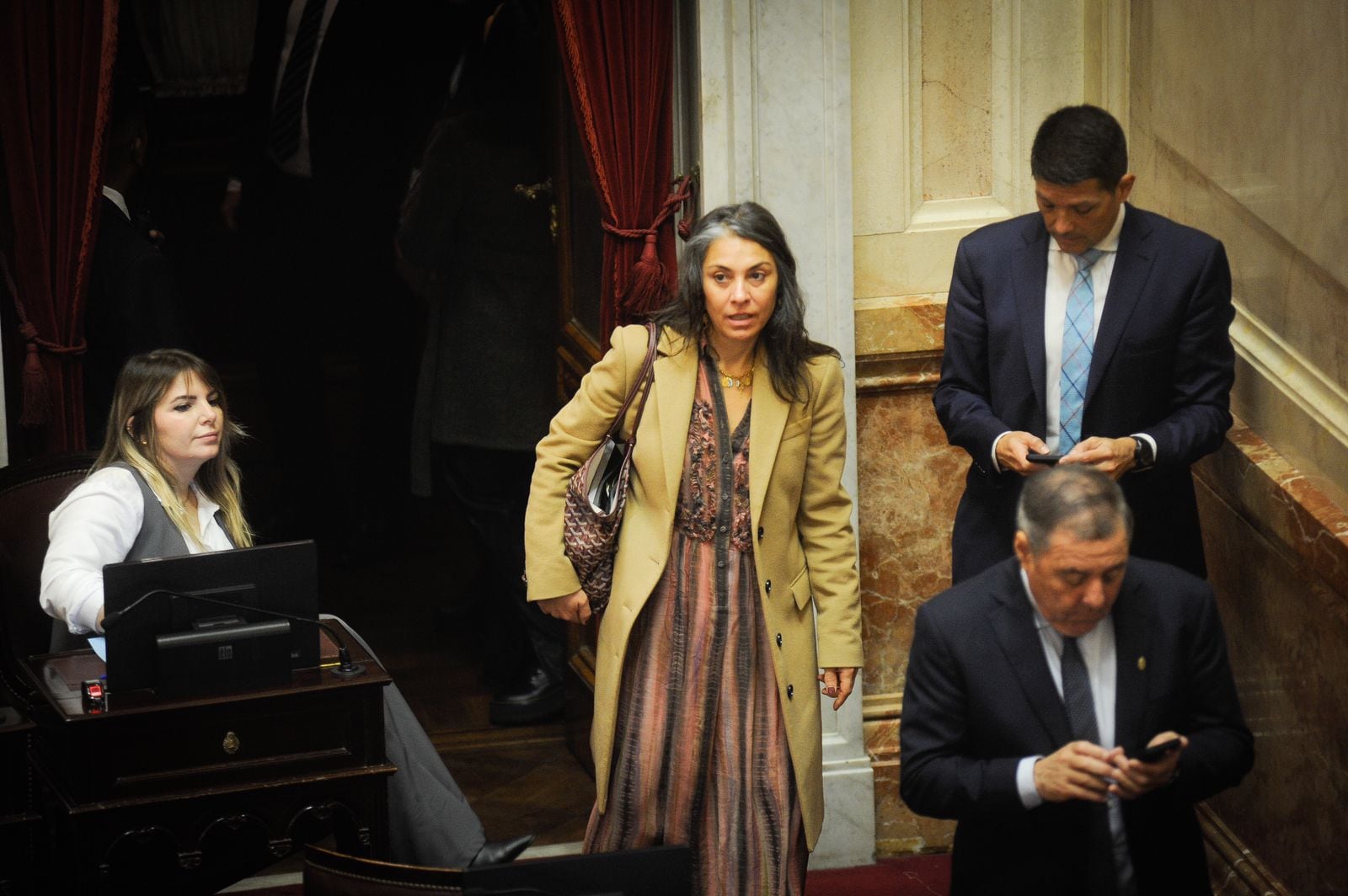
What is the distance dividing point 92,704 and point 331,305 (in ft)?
17.2

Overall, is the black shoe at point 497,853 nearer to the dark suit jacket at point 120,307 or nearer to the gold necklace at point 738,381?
the gold necklace at point 738,381

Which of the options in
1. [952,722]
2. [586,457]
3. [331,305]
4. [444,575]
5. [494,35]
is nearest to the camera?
[952,722]

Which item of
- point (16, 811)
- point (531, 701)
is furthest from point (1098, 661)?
point (531, 701)

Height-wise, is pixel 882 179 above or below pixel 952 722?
above

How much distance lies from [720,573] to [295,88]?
426 centimetres

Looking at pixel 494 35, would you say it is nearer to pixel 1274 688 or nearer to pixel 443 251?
pixel 443 251

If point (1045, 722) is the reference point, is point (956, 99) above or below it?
above

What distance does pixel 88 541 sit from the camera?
4027 millimetres

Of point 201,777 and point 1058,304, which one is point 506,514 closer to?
point 201,777

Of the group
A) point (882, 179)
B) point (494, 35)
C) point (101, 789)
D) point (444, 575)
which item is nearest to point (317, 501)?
point (444, 575)

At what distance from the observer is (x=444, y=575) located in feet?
25.7

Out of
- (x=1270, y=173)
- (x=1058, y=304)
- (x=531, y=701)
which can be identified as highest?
(x=1270, y=173)

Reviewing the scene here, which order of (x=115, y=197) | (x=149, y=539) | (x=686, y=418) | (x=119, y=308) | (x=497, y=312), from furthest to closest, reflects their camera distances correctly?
(x=497, y=312)
(x=115, y=197)
(x=119, y=308)
(x=149, y=539)
(x=686, y=418)

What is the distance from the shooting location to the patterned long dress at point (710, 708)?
3891mm
